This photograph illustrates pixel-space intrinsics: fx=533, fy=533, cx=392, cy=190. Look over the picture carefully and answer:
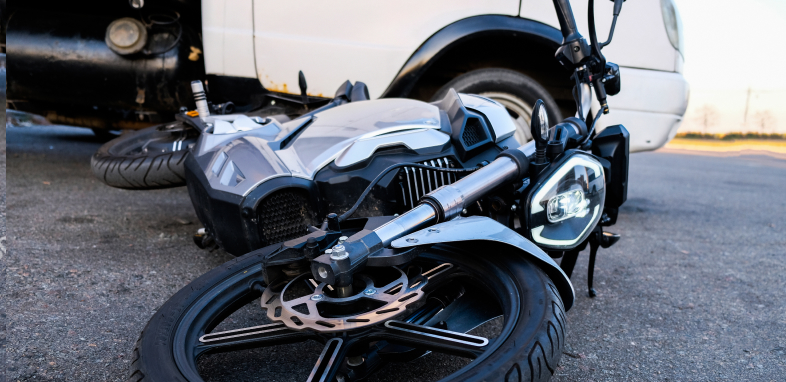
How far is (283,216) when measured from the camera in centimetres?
187

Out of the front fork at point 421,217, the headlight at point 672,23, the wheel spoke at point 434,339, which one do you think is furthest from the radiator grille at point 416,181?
the headlight at point 672,23

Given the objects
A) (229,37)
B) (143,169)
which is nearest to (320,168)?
(143,169)

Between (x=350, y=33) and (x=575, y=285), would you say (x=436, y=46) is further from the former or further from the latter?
(x=575, y=285)

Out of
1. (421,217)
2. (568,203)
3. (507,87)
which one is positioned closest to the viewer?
(421,217)

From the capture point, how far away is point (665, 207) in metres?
4.32

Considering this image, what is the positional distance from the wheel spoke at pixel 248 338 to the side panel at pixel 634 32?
2.64 metres

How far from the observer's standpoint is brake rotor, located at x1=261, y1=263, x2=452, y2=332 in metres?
1.19

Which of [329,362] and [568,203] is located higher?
[568,203]

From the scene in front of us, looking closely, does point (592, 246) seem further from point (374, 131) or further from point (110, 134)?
point (110, 134)

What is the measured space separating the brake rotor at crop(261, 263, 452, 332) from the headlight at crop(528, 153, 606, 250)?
48cm

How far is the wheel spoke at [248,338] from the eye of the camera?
129 cm

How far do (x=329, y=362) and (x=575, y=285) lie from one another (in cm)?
148

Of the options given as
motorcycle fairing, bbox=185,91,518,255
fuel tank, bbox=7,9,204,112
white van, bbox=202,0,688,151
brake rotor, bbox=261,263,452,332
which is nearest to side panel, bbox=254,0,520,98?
white van, bbox=202,0,688,151

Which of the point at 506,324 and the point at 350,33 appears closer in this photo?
the point at 506,324
